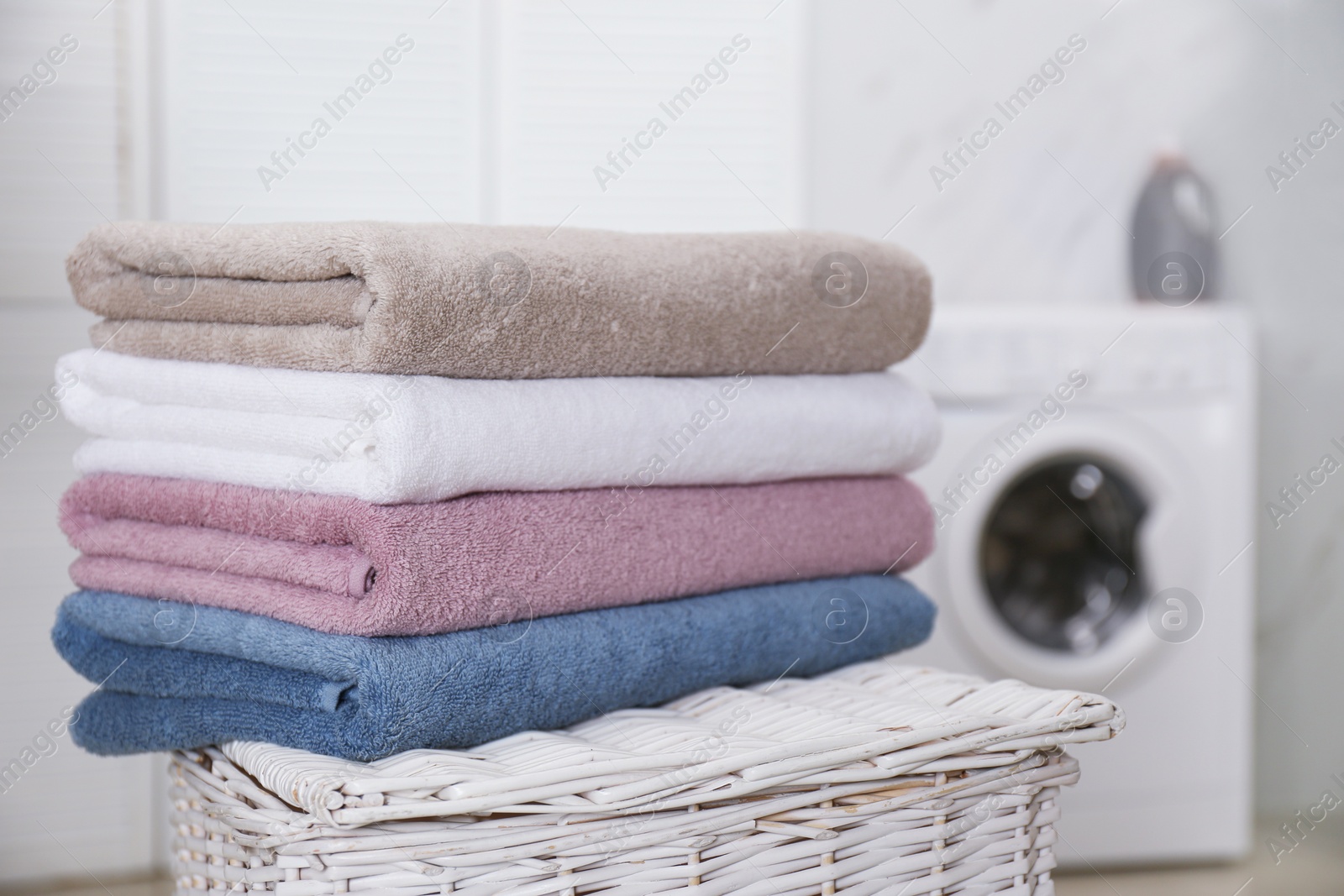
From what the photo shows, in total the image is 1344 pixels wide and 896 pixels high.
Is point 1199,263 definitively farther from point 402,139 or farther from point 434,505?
point 434,505

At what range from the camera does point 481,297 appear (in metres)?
0.59

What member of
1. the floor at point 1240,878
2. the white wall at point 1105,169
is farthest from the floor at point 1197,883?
the white wall at point 1105,169

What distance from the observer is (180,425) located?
672 mm

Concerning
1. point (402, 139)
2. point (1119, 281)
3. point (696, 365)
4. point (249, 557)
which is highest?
point (402, 139)

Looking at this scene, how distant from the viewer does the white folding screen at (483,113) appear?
158cm

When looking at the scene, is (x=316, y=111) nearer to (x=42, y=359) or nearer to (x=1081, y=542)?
(x=42, y=359)

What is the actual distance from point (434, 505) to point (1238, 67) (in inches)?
70.5

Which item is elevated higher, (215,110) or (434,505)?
(215,110)

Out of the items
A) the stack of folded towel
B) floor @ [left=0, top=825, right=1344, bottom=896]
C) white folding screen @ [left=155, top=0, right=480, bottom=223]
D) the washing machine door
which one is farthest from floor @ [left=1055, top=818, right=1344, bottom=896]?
white folding screen @ [left=155, top=0, right=480, bottom=223]

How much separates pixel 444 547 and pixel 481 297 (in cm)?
13

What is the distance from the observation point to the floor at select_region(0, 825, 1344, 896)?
152cm

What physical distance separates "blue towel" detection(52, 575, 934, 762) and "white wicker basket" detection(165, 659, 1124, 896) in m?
0.02

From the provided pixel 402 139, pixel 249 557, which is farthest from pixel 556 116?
pixel 249 557

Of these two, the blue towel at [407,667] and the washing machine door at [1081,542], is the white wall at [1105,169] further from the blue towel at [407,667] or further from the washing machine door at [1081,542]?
the blue towel at [407,667]
